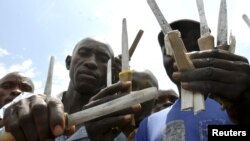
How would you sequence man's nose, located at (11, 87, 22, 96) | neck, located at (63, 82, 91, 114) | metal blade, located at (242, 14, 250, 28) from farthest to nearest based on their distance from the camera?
man's nose, located at (11, 87, 22, 96)
neck, located at (63, 82, 91, 114)
metal blade, located at (242, 14, 250, 28)

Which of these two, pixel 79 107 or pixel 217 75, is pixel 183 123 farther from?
pixel 79 107

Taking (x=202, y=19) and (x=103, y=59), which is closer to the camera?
(x=202, y=19)

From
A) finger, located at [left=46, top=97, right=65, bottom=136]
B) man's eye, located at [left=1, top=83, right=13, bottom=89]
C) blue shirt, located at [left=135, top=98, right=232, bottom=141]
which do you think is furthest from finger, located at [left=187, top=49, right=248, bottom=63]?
man's eye, located at [left=1, top=83, right=13, bottom=89]

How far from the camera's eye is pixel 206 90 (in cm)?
134

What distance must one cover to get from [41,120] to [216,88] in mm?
617

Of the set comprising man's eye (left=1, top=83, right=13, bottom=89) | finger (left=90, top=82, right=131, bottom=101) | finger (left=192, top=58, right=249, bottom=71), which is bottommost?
man's eye (left=1, top=83, right=13, bottom=89)

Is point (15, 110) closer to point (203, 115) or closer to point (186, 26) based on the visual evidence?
point (203, 115)

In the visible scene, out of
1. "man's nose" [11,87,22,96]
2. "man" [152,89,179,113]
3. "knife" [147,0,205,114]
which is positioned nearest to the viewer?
"knife" [147,0,205,114]

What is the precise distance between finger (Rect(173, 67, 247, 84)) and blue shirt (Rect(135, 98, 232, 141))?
79cm

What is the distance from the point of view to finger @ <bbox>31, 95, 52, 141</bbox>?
134 cm

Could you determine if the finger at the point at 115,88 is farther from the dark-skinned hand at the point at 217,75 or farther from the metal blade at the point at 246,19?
the metal blade at the point at 246,19

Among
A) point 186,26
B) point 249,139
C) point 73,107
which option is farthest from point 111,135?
point 73,107

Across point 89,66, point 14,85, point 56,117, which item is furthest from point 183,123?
point 14,85

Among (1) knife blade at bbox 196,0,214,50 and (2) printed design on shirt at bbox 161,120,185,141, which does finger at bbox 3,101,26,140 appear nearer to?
(1) knife blade at bbox 196,0,214,50
